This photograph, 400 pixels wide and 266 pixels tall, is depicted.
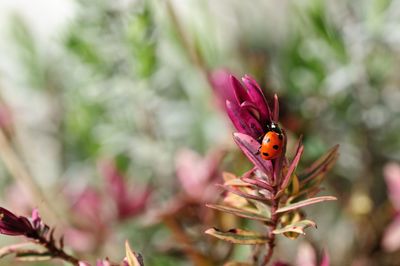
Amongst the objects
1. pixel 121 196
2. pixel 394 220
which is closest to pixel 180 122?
pixel 121 196

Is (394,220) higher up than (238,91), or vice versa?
(394,220)

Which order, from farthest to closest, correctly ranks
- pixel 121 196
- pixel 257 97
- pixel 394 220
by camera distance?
pixel 121 196 → pixel 394 220 → pixel 257 97

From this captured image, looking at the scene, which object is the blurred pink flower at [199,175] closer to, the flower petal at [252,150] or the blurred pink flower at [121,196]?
the blurred pink flower at [121,196]

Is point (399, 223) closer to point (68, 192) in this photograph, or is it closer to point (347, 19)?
point (347, 19)

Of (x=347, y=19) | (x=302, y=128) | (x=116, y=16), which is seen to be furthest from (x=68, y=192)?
(x=347, y=19)

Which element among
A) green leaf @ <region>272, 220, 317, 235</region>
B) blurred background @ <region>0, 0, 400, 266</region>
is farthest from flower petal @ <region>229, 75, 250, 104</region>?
blurred background @ <region>0, 0, 400, 266</region>

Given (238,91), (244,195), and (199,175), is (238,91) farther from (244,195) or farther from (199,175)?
(199,175)
